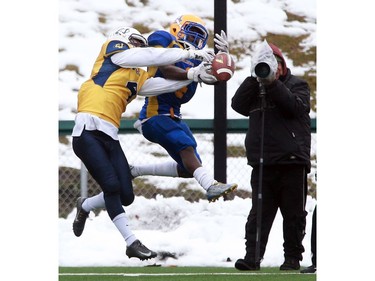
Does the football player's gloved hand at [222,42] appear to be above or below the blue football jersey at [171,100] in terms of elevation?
above

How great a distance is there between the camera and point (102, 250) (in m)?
10.0

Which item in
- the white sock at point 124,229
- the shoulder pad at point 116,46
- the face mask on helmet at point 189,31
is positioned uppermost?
the face mask on helmet at point 189,31

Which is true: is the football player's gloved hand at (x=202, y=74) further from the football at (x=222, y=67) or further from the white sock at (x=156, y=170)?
the white sock at (x=156, y=170)

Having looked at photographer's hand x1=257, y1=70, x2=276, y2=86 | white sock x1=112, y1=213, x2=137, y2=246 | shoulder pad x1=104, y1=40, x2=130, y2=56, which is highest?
shoulder pad x1=104, y1=40, x2=130, y2=56

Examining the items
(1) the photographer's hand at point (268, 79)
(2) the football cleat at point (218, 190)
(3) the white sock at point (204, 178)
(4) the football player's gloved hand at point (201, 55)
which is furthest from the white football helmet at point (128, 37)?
(2) the football cleat at point (218, 190)

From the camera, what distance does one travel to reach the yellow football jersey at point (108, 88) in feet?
23.7

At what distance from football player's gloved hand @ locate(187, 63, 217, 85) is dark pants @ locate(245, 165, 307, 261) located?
30.4 inches

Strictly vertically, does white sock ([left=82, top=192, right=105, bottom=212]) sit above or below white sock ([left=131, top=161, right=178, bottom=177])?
below

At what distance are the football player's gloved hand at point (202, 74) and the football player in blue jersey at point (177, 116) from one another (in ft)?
0.04

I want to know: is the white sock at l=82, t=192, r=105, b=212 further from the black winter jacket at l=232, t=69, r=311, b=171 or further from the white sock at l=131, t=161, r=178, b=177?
the black winter jacket at l=232, t=69, r=311, b=171

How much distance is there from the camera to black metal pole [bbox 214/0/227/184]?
11.2 metres

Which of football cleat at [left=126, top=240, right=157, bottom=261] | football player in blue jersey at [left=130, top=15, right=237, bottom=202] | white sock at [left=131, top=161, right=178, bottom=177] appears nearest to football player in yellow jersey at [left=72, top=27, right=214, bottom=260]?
football cleat at [left=126, top=240, right=157, bottom=261]

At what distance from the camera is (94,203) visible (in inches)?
306
